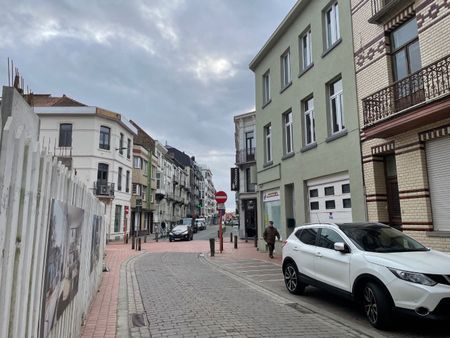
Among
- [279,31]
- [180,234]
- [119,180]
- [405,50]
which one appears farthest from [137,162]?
[405,50]

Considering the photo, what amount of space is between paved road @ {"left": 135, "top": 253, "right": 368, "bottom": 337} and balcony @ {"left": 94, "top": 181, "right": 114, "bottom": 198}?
2470 cm

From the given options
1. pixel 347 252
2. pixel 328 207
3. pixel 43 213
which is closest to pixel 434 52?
pixel 347 252

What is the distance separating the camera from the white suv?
19.2 ft

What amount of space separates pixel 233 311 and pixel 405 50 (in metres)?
8.76

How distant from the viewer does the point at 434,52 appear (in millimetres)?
9961

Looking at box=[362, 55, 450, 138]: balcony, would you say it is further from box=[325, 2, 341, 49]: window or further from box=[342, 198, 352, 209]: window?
box=[325, 2, 341, 49]: window

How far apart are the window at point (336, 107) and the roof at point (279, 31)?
4433 mm

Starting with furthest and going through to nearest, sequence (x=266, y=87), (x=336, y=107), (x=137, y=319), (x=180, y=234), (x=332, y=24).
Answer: (x=180, y=234)
(x=266, y=87)
(x=332, y=24)
(x=336, y=107)
(x=137, y=319)

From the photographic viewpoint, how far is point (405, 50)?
37.3ft

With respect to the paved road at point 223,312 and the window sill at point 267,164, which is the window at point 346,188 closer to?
the paved road at point 223,312

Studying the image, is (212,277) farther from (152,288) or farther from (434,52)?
(434,52)

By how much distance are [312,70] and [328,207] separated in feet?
18.9

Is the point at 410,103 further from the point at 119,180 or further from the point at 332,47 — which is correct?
the point at 119,180

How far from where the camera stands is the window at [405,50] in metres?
11.0
